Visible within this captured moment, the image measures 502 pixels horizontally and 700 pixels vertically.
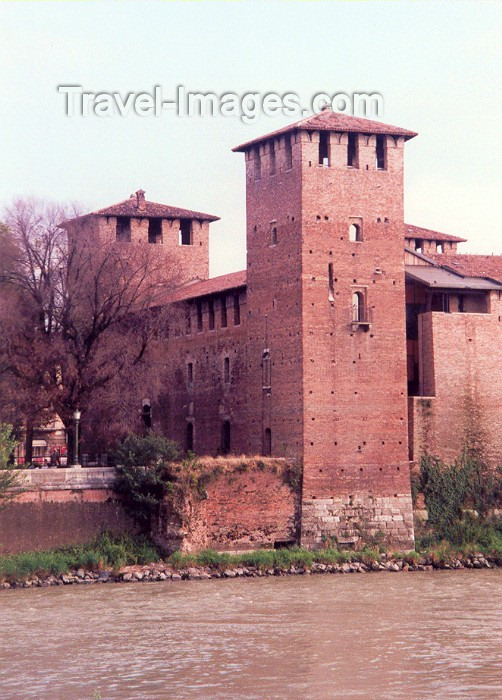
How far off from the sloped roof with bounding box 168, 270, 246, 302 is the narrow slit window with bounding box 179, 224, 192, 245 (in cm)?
289

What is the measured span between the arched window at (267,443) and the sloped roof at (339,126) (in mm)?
7435

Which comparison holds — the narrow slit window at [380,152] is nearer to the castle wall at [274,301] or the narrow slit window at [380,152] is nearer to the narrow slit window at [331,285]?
the castle wall at [274,301]

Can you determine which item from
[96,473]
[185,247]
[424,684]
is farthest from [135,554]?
[185,247]

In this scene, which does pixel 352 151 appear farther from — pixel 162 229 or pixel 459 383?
pixel 162 229

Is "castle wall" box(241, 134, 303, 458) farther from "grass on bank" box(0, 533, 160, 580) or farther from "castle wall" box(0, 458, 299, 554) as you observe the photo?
"grass on bank" box(0, 533, 160, 580)

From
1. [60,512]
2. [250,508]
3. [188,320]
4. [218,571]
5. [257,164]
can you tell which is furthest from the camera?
[188,320]

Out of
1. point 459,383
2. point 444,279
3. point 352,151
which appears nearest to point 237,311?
point 444,279

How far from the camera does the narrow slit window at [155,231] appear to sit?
48.8 meters

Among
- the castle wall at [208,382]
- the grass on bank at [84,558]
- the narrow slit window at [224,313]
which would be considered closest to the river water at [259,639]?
the grass on bank at [84,558]

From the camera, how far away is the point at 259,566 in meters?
34.2

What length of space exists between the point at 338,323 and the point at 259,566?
21.3 ft

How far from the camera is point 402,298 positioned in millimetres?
37875

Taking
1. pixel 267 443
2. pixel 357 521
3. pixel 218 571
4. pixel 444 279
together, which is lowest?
pixel 218 571

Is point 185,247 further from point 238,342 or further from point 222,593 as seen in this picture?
point 222,593
